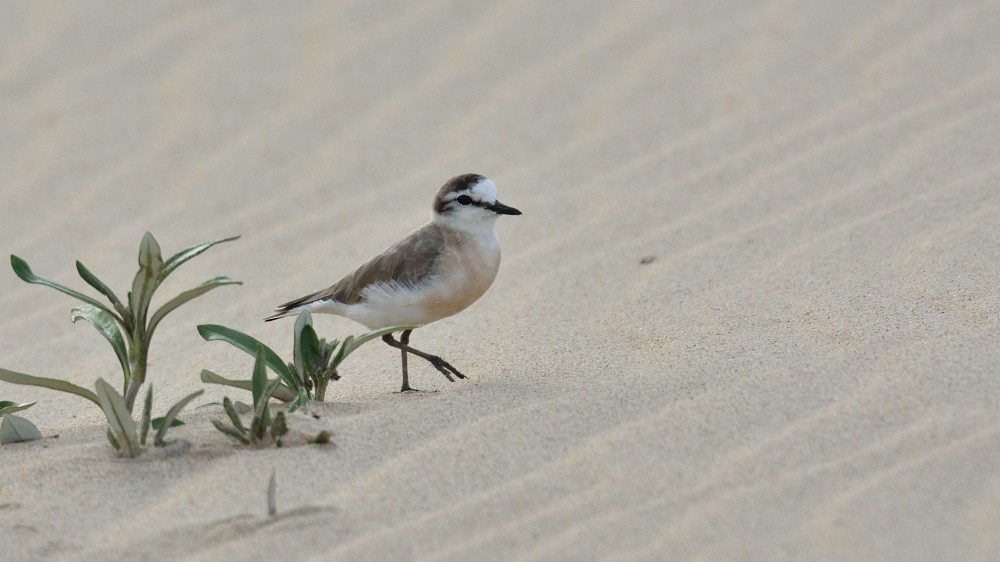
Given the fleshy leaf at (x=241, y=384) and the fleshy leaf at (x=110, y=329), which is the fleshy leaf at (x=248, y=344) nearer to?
the fleshy leaf at (x=241, y=384)

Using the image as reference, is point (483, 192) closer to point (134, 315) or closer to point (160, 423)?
point (134, 315)

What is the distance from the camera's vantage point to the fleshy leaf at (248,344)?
413cm

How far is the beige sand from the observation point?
3.21m

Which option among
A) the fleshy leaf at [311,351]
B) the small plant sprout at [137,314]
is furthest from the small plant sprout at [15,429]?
the fleshy leaf at [311,351]

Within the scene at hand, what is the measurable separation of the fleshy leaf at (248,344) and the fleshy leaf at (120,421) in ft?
1.73

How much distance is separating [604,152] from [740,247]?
66.9 inches

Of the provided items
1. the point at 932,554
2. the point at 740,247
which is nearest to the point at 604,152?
the point at 740,247

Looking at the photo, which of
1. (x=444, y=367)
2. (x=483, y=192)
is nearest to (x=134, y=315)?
(x=444, y=367)

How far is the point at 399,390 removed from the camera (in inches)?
187

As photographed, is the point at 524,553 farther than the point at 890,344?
No

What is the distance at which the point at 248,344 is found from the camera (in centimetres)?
428

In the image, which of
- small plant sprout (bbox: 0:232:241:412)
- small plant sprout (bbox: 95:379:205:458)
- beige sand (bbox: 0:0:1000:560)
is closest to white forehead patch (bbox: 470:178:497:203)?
beige sand (bbox: 0:0:1000:560)

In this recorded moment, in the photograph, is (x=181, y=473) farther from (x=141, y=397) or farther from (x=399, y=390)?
(x=141, y=397)

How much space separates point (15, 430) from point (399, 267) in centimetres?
Answer: 165
